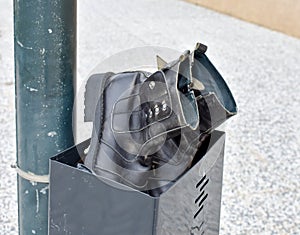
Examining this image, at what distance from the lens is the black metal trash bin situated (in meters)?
1.06

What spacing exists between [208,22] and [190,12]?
0.62 metres

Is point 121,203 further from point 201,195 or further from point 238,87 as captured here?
point 238,87

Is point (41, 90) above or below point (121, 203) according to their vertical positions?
above

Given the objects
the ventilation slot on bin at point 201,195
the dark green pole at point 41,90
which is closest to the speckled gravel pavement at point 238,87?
the dark green pole at point 41,90

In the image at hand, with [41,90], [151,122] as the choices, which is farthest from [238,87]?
[151,122]

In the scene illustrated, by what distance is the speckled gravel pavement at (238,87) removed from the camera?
8.99 feet

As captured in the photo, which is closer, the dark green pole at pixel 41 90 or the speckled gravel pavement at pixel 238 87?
the dark green pole at pixel 41 90

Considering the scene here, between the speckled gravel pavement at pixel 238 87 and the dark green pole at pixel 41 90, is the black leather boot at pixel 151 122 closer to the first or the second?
the dark green pole at pixel 41 90

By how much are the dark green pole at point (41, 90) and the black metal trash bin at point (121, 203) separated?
0.56ft

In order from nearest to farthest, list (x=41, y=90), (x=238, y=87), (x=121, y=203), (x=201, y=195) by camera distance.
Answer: (x=121, y=203)
(x=201, y=195)
(x=41, y=90)
(x=238, y=87)

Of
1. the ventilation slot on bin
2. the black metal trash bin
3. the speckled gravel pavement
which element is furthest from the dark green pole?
the speckled gravel pavement

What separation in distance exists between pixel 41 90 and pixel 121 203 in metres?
0.42

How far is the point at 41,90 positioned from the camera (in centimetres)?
134

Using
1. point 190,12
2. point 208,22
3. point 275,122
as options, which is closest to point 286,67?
point 275,122
